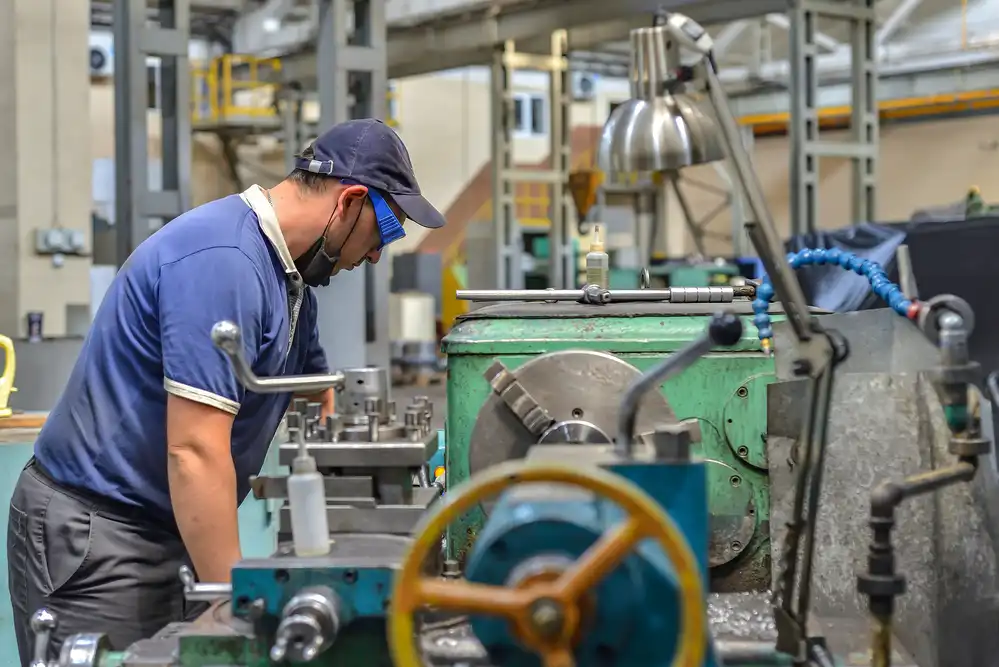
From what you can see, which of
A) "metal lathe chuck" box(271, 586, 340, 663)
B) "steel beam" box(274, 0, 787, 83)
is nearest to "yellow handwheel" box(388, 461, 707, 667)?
"metal lathe chuck" box(271, 586, 340, 663)

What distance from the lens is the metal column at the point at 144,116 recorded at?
145 inches

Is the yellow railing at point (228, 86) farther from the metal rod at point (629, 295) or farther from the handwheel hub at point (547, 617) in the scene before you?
the handwheel hub at point (547, 617)

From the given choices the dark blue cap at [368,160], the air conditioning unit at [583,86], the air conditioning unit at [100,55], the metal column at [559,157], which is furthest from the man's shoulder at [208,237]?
the air conditioning unit at [583,86]

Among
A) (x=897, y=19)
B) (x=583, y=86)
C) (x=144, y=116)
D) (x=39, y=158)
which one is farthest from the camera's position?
(x=583, y=86)

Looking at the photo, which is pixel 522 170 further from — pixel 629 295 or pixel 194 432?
pixel 194 432

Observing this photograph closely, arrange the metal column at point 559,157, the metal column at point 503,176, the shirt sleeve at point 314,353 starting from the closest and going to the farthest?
the shirt sleeve at point 314,353 < the metal column at point 503,176 < the metal column at point 559,157

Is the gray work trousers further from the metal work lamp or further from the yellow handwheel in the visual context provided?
the metal work lamp

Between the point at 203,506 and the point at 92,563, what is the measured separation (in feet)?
0.79

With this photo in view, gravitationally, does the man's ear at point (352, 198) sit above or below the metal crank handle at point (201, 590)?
above

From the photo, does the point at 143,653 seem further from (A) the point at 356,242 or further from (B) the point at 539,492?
(A) the point at 356,242

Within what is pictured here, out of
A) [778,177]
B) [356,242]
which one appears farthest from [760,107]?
[356,242]

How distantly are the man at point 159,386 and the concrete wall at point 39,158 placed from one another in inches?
110

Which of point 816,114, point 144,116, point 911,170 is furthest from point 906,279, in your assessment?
point 911,170

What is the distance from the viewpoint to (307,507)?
2.94ft
